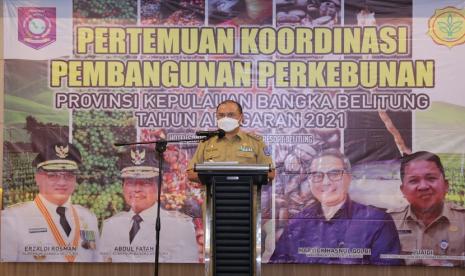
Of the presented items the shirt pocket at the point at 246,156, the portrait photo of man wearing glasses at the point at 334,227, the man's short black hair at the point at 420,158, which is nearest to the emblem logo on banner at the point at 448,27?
the man's short black hair at the point at 420,158

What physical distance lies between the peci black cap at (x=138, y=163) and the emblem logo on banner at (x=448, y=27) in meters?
2.63

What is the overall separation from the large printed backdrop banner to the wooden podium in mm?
1730

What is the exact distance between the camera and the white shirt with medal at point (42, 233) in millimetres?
5531

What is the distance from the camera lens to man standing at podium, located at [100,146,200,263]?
550cm

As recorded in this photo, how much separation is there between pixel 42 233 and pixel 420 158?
10.9 ft

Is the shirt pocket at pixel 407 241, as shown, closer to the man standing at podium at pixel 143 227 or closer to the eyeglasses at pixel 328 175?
the eyeglasses at pixel 328 175

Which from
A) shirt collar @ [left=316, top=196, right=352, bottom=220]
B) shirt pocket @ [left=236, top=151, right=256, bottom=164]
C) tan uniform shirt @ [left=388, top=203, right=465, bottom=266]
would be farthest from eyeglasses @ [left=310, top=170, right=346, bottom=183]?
shirt pocket @ [left=236, top=151, right=256, bottom=164]

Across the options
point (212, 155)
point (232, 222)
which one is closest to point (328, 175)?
point (212, 155)

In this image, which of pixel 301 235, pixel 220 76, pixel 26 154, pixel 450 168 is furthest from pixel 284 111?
pixel 26 154

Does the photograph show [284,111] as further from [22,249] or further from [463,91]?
[22,249]

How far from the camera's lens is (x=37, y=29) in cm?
562

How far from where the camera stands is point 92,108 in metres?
5.57

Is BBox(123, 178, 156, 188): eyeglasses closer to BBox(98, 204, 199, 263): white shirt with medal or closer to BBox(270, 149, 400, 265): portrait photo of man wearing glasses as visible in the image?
BBox(98, 204, 199, 263): white shirt with medal

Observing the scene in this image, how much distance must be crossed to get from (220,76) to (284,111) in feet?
2.08
